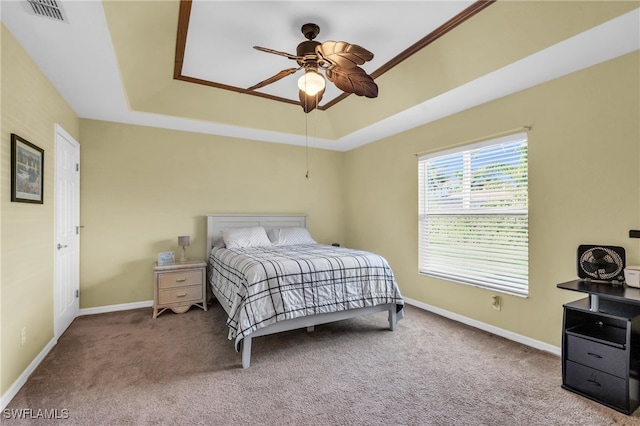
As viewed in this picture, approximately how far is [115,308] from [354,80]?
3.92 m

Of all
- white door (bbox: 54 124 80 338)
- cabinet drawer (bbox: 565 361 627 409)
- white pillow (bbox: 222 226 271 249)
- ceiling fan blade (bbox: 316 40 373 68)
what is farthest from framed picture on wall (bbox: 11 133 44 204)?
cabinet drawer (bbox: 565 361 627 409)

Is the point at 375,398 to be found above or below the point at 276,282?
below

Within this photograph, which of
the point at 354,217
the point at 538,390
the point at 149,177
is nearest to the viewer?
the point at 538,390

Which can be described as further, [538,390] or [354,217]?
[354,217]

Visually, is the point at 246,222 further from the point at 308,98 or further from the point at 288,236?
the point at 308,98

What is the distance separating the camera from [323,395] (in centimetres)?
210

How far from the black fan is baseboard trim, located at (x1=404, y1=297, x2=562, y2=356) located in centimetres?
79

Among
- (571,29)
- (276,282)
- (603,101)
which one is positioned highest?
(571,29)

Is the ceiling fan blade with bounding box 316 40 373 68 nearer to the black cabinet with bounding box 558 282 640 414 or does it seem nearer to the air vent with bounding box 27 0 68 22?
the air vent with bounding box 27 0 68 22

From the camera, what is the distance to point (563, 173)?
2.65 meters

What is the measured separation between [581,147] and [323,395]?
2827 millimetres

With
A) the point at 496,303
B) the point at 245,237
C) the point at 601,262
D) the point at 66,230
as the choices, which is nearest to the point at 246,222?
the point at 245,237

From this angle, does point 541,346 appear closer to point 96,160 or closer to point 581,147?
point 581,147

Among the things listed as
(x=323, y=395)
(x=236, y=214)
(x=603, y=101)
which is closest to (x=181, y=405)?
(x=323, y=395)
